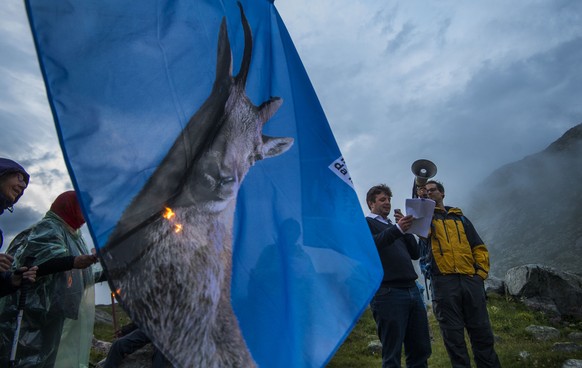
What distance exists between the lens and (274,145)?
313cm

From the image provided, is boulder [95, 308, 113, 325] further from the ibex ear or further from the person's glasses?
the ibex ear

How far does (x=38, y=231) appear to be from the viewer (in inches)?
174

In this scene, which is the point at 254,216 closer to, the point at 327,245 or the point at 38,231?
the point at 327,245

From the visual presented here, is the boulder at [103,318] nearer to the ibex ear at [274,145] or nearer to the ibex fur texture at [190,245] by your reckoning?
the ibex ear at [274,145]

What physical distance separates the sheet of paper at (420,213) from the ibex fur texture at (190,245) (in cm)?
286

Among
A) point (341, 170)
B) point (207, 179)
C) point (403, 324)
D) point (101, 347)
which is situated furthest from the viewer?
point (101, 347)

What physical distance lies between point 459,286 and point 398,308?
1210 millimetres

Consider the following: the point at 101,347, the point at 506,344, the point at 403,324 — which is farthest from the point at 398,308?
the point at 101,347

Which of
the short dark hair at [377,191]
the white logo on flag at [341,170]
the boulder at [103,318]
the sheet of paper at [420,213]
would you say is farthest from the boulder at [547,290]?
the boulder at [103,318]

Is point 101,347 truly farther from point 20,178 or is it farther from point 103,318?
point 103,318

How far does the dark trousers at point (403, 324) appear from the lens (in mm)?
5332

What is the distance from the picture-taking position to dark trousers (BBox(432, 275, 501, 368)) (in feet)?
19.2

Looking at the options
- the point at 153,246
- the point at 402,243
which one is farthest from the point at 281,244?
the point at 402,243

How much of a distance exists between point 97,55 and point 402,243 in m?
5.02
